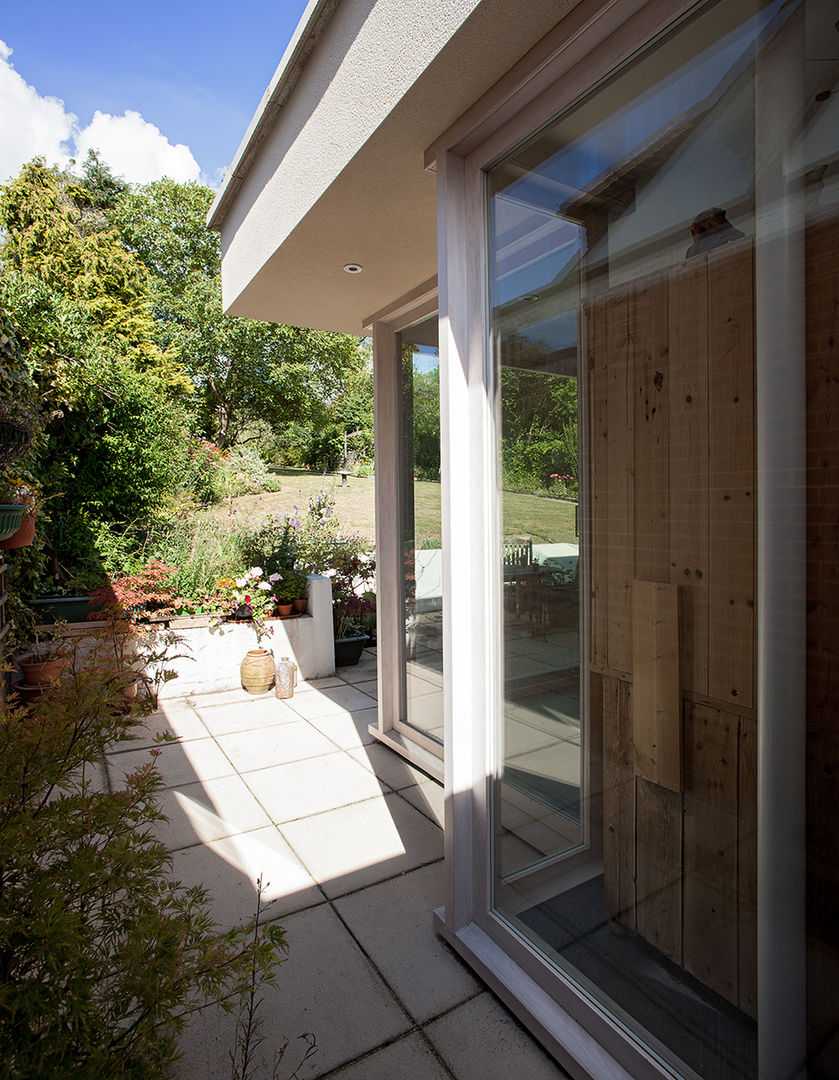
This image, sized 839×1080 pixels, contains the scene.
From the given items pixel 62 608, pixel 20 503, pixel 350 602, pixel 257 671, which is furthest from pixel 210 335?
pixel 20 503

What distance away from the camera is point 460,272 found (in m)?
1.90

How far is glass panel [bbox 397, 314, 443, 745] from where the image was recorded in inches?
128

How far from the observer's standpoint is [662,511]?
133 cm

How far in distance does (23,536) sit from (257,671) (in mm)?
1876

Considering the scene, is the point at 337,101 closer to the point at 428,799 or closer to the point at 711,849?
the point at 711,849

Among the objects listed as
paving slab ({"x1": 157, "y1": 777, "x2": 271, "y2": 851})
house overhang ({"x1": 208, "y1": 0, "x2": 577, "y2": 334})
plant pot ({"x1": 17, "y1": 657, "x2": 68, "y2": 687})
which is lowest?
paving slab ({"x1": 157, "y1": 777, "x2": 271, "y2": 851})

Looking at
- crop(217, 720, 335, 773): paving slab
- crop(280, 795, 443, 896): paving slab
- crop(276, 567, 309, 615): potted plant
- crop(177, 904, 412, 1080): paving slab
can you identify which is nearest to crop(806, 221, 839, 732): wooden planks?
crop(177, 904, 412, 1080): paving slab

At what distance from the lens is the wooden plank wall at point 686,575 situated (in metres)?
1.17

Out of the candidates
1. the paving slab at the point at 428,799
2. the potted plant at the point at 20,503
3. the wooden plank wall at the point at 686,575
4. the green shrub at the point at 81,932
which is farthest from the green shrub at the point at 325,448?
the green shrub at the point at 81,932

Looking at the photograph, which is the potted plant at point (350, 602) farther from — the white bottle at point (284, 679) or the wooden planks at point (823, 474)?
the wooden planks at point (823, 474)

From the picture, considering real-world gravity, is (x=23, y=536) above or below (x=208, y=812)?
above

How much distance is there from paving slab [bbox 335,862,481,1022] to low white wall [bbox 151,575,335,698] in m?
2.76

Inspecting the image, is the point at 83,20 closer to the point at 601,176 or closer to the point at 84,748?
the point at 601,176

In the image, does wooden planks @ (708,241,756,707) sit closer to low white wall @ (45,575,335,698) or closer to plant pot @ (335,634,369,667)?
low white wall @ (45,575,335,698)
